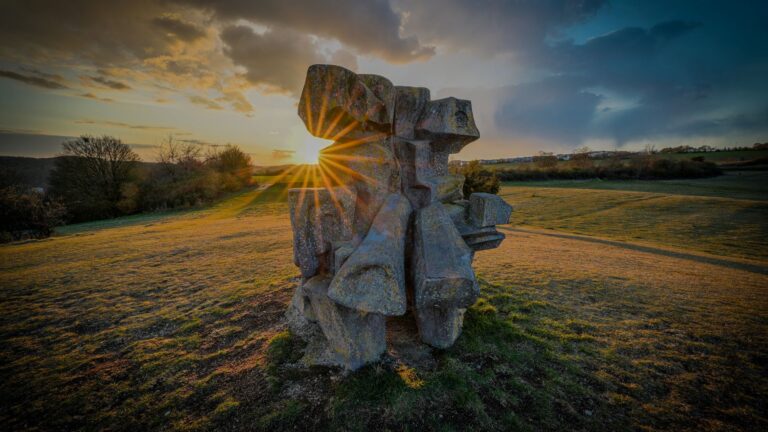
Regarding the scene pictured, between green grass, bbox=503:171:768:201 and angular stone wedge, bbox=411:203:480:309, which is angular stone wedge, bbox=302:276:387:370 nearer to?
angular stone wedge, bbox=411:203:480:309

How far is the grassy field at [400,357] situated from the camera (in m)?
3.25

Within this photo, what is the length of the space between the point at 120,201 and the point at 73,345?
3851cm

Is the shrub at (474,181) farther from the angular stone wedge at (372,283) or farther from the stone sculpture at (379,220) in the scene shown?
the angular stone wedge at (372,283)

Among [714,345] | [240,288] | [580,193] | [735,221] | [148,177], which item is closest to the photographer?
[714,345]

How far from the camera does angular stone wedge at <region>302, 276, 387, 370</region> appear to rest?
12.8ft

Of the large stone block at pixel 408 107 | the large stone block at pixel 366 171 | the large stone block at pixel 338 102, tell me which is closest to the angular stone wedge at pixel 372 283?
the large stone block at pixel 366 171

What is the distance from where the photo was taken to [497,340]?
15.2ft

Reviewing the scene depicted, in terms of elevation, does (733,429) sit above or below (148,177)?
below

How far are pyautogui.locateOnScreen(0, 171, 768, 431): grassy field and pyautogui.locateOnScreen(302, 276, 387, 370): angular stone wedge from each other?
230 millimetres

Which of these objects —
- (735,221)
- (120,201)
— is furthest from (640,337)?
(120,201)

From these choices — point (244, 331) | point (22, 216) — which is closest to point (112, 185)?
point (22, 216)

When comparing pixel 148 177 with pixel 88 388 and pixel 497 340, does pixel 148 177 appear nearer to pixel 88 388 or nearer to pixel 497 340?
pixel 88 388

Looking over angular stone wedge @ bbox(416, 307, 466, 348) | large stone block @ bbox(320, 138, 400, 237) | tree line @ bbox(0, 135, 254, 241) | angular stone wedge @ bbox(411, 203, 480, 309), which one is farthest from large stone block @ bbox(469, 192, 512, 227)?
tree line @ bbox(0, 135, 254, 241)

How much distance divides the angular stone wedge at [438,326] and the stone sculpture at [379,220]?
2 centimetres
